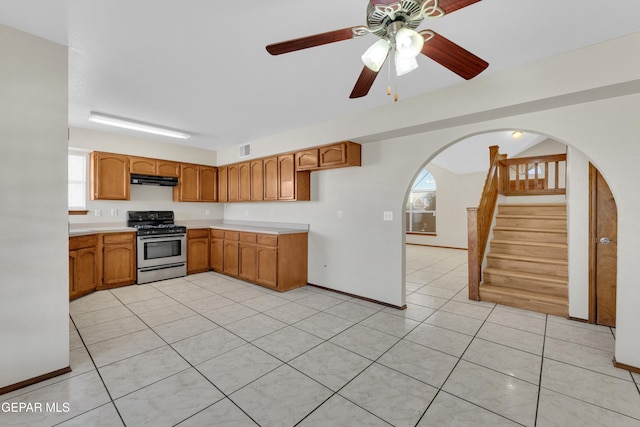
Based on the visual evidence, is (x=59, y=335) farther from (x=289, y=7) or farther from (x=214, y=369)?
(x=289, y=7)

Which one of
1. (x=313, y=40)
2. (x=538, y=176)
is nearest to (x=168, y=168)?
(x=313, y=40)

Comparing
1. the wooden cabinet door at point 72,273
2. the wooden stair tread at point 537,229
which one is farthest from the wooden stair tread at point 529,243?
the wooden cabinet door at point 72,273

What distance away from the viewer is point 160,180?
206 inches

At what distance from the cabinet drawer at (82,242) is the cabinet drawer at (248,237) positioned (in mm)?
2179

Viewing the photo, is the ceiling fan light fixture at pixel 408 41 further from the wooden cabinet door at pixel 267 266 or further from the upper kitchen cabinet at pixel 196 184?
the upper kitchen cabinet at pixel 196 184

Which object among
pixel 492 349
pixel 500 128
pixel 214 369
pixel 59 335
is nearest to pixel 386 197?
pixel 500 128

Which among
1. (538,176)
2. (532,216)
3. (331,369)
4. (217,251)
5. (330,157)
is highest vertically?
(538,176)

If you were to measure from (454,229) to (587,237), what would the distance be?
5.40m

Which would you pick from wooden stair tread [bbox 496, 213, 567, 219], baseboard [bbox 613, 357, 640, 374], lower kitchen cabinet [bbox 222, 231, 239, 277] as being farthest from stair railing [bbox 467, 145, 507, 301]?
lower kitchen cabinet [bbox 222, 231, 239, 277]

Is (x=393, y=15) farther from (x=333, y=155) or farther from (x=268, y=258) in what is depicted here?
(x=268, y=258)

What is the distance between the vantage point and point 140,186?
525cm

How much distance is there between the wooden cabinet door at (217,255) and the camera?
211 inches

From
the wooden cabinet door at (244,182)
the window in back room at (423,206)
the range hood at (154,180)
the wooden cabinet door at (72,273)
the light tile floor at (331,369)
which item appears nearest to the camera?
the light tile floor at (331,369)

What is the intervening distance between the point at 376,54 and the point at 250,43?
3.80 ft
